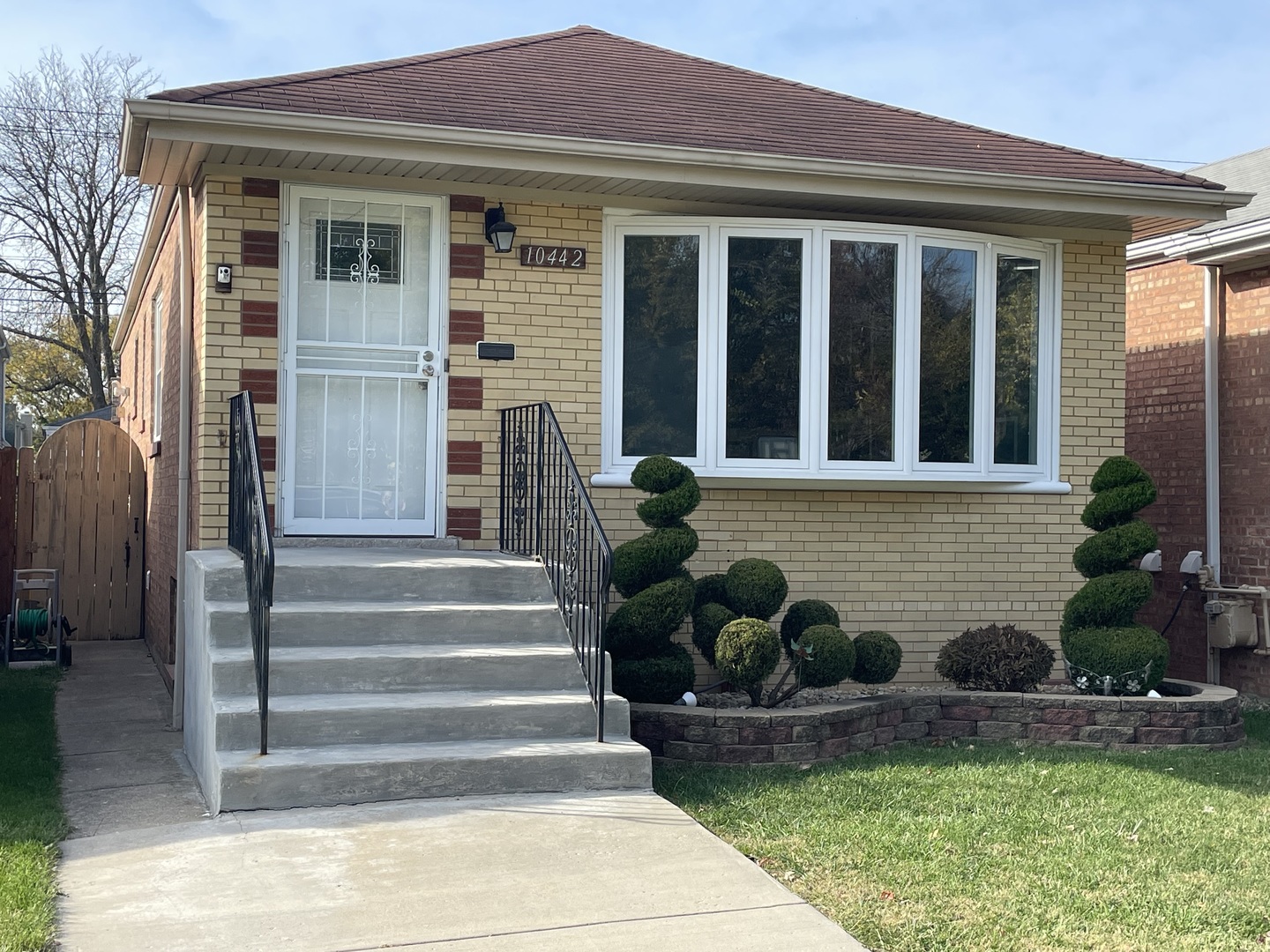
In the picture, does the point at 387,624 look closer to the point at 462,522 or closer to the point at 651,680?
the point at 651,680

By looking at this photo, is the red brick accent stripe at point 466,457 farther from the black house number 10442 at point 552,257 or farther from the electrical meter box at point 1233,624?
the electrical meter box at point 1233,624

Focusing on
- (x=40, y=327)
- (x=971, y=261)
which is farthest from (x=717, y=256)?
(x=40, y=327)

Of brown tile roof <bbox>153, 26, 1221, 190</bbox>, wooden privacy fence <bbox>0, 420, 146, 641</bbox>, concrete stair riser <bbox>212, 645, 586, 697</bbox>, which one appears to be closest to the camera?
concrete stair riser <bbox>212, 645, 586, 697</bbox>

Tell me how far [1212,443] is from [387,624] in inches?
269

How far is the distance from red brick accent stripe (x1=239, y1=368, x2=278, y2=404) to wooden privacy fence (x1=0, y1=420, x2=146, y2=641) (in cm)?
513

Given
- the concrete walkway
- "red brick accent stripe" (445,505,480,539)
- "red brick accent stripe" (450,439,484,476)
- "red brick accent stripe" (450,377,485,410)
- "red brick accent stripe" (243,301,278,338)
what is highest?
"red brick accent stripe" (243,301,278,338)

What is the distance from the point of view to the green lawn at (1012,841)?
13.2ft

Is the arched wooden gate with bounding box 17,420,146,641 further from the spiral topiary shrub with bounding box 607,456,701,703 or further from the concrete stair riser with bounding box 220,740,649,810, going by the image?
the concrete stair riser with bounding box 220,740,649,810

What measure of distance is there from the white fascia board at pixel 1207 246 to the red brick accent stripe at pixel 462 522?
5696mm

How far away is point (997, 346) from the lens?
8.39 m

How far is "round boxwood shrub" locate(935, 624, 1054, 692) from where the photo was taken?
720 cm

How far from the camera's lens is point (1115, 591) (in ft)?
24.4

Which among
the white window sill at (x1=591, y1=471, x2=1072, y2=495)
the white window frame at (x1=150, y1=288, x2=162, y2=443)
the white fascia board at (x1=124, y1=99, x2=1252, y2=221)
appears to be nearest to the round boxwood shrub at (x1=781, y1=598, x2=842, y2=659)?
the white window sill at (x1=591, y1=471, x2=1072, y2=495)

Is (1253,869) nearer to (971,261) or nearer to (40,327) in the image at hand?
(971,261)
